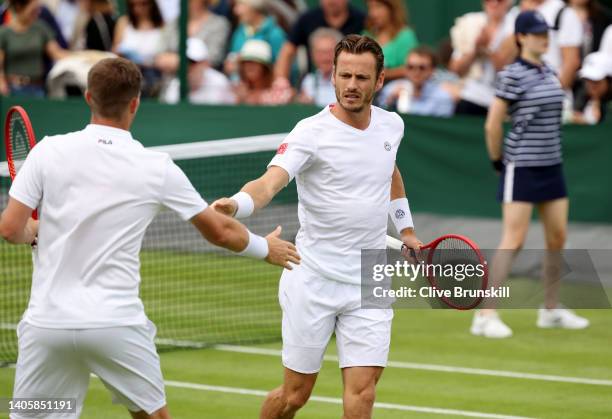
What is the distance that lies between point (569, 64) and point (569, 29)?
361 mm

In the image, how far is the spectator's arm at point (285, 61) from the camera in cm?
1527

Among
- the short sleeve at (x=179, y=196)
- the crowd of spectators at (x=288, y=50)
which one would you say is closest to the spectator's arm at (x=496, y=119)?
the crowd of spectators at (x=288, y=50)

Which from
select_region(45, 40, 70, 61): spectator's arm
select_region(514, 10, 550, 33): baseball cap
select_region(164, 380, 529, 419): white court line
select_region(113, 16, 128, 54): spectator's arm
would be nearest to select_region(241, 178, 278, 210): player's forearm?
select_region(164, 380, 529, 419): white court line

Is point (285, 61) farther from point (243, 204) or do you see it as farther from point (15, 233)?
point (15, 233)

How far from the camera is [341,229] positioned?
258 inches

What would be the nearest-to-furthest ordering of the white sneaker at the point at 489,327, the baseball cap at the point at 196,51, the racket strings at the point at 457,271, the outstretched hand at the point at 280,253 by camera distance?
1. the outstretched hand at the point at 280,253
2. the racket strings at the point at 457,271
3. the white sneaker at the point at 489,327
4. the baseball cap at the point at 196,51

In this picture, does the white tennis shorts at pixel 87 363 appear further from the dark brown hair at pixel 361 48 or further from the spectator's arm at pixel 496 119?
the spectator's arm at pixel 496 119

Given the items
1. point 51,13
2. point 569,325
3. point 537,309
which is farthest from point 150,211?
point 51,13

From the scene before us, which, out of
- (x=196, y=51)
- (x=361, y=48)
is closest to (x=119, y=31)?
(x=196, y=51)

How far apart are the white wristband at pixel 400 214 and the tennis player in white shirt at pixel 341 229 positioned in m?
0.31

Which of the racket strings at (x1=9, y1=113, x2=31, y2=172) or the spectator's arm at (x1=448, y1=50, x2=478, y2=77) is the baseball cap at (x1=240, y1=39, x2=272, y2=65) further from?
the racket strings at (x1=9, y1=113, x2=31, y2=172)

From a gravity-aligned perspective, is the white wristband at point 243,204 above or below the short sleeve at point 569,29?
above

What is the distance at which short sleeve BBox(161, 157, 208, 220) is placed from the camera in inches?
213

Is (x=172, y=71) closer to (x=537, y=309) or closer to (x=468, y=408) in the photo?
(x=537, y=309)
